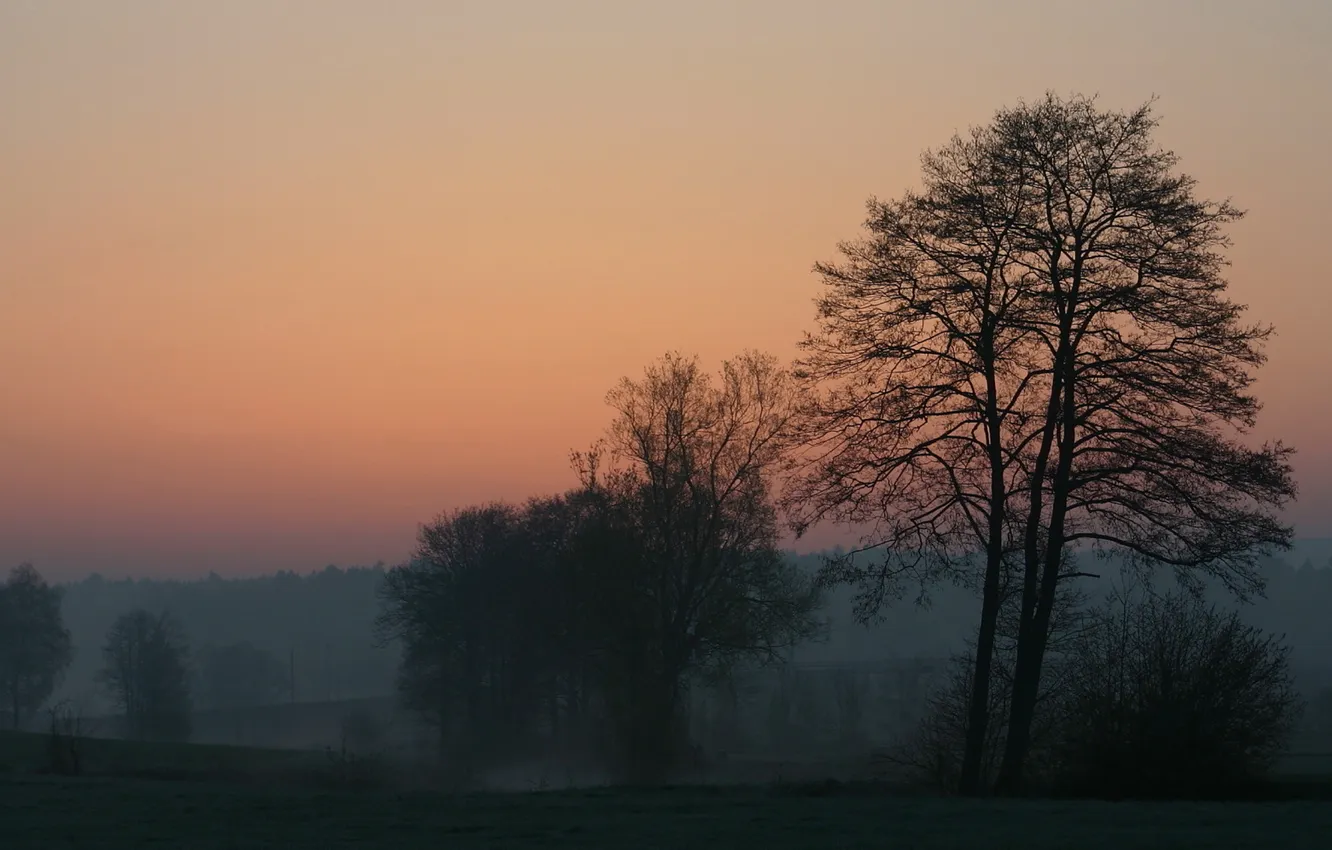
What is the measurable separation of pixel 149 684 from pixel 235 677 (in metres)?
51.8

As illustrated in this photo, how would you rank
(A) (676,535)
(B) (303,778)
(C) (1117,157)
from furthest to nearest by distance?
(A) (676,535)
(B) (303,778)
(C) (1117,157)

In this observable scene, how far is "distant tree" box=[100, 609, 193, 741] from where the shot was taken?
7888 centimetres

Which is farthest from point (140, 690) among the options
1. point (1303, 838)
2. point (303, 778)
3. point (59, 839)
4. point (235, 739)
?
point (1303, 838)

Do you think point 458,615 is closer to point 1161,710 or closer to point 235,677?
point 1161,710

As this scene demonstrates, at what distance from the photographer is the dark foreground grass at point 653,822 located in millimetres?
14656

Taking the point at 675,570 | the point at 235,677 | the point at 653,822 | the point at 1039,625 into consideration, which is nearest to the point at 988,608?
the point at 1039,625

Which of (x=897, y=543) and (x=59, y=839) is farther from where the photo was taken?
(x=897, y=543)

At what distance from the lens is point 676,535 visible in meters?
37.0

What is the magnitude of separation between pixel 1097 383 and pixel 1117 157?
364 centimetres

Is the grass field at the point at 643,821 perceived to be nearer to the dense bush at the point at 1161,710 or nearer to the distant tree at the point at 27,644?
the dense bush at the point at 1161,710

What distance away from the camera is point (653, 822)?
17250 millimetres

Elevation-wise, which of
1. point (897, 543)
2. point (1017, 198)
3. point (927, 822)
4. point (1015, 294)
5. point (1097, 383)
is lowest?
point (927, 822)

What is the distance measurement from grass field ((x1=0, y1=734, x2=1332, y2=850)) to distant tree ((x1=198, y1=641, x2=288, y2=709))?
113232 mm

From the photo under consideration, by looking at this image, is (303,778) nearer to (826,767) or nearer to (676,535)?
(676,535)
